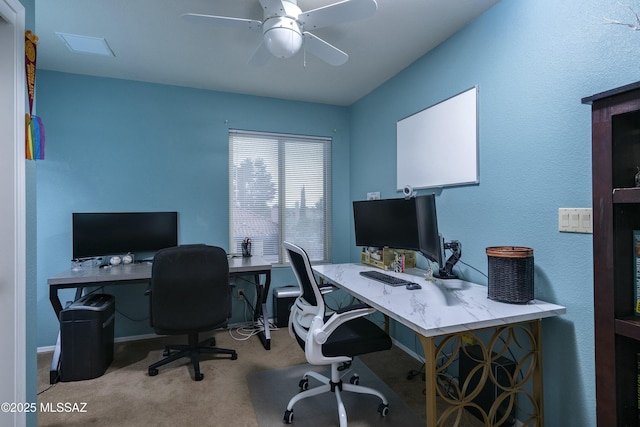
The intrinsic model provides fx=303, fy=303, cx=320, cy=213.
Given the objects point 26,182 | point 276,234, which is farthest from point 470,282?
point 26,182

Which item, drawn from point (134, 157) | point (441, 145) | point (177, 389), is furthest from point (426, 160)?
point (134, 157)

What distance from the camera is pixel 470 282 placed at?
2115mm

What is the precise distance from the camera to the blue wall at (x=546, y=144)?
1.44 meters

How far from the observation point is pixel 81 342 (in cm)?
230

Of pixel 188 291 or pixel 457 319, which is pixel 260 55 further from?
pixel 457 319

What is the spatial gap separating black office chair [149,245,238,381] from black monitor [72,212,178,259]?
89cm

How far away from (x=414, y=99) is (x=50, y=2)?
8.63 ft

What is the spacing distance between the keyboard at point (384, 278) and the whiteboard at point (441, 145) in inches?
31.7

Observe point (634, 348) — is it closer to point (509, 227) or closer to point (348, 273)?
point (509, 227)

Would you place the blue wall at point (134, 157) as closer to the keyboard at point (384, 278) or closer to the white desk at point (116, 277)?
the white desk at point (116, 277)

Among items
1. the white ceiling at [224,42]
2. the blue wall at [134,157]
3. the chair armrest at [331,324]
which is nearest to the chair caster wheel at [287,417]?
the chair armrest at [331,324]

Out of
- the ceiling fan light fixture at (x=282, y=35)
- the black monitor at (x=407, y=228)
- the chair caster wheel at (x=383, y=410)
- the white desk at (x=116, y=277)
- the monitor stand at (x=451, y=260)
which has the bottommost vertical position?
the chair caster wheel at (x=383, y=410)

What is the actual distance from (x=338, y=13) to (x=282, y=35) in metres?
0.33

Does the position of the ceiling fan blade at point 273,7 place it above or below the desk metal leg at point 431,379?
above
